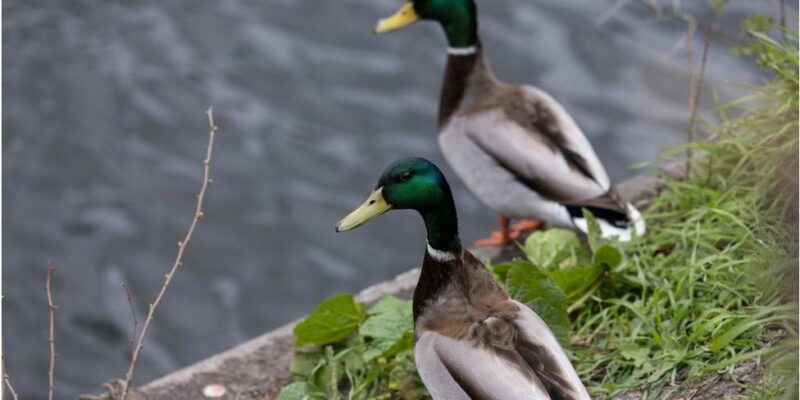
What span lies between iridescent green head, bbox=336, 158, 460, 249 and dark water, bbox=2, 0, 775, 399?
131 inches

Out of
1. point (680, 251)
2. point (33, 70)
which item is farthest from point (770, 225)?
point (33, 70)

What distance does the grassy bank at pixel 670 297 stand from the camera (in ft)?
12.2

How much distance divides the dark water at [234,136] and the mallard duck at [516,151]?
1.88 meters

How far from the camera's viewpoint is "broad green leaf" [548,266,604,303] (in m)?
4.24

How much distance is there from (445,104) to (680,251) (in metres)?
1.41

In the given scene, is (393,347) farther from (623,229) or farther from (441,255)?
(623,229)

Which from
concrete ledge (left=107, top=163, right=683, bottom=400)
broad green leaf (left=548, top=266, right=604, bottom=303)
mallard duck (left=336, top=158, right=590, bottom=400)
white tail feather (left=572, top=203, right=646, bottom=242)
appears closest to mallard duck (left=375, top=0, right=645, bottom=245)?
white tail feather (left=572, top=203, right=646, bottom=242)

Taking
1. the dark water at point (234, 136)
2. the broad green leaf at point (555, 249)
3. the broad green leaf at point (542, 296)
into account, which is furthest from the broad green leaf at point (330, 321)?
the dark water at point (234, 136)

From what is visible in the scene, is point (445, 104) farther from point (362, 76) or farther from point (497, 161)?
point (362, 76)

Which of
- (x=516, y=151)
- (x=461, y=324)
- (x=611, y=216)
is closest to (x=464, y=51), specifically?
(x=516, y=151)

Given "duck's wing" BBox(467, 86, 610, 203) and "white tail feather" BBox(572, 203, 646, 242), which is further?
"duck's wing" BBox(467, 86, 610, 203)

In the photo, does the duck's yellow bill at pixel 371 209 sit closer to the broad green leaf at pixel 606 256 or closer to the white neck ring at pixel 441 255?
the white neck ring at pixel 441 255

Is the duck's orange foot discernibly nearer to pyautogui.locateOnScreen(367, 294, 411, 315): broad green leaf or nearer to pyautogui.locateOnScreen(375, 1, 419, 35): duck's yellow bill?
pyautogui.locateOnScreen(375, 1, 419, 35): duck's yellow bill

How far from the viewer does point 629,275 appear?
4383 millimetres
